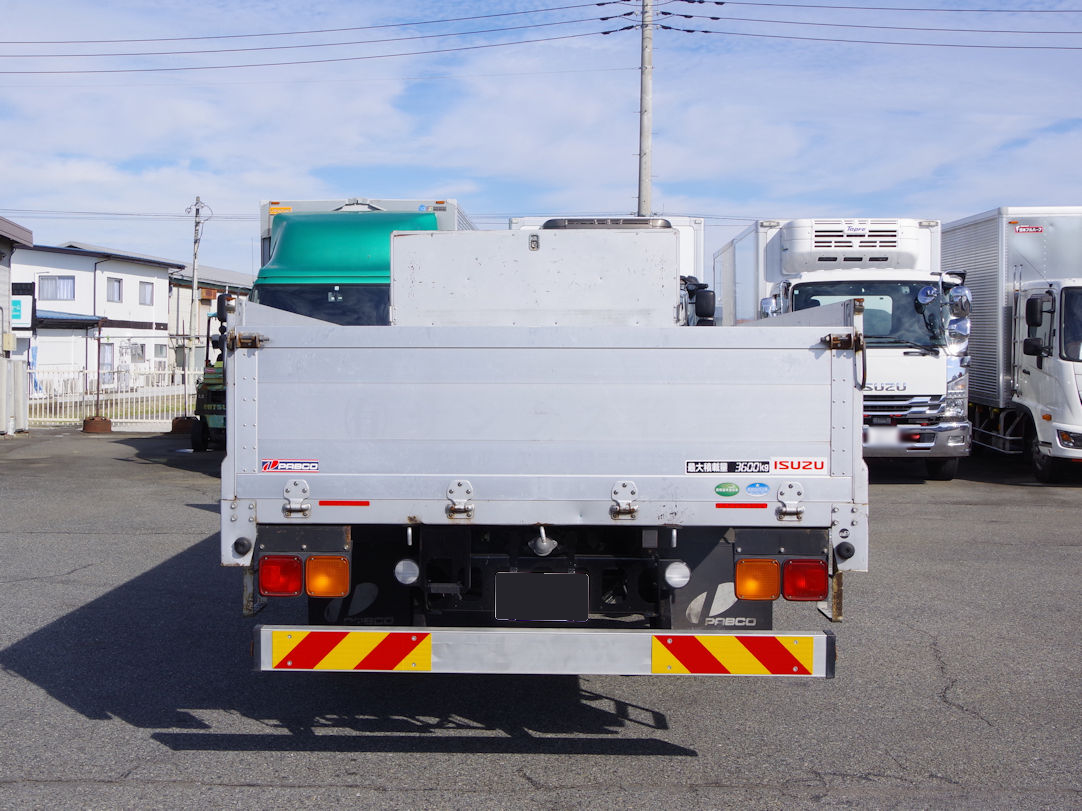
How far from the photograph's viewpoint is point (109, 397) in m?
27.7

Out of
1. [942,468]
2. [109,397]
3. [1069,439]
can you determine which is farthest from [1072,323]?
[109,397]

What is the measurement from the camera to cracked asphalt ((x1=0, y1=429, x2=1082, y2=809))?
14.1 ft

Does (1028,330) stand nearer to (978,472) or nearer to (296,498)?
(978,472)

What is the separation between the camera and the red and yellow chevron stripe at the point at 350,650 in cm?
433

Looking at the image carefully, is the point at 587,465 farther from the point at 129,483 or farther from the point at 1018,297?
the point at 1018,297

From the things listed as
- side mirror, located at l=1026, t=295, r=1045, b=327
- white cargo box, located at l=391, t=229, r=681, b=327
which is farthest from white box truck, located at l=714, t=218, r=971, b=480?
white cargo box, located at l=391, t=229, r=681, b=327

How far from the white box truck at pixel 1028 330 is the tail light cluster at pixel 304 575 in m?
11.9

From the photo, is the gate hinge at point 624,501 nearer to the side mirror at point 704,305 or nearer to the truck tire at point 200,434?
the side mirror at point 704,305

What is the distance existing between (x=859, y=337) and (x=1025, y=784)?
1969 millimetres

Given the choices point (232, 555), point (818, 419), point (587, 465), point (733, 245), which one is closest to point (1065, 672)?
point (818, 419)

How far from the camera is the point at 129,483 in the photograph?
47.7 feet

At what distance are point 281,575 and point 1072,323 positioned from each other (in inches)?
493

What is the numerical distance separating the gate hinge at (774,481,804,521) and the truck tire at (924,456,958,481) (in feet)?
37.1

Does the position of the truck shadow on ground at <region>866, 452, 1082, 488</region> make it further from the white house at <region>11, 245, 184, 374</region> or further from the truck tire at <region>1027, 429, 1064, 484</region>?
the white house at <region>11, 245, 184, 374</region>
